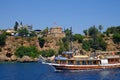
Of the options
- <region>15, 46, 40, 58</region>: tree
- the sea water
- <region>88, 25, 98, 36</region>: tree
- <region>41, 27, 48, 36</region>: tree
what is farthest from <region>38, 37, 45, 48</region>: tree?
the sea water

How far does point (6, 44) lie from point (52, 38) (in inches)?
691

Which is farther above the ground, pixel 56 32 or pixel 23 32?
pixel 56 32

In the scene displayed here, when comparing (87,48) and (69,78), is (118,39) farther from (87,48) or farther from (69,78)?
(69,78)

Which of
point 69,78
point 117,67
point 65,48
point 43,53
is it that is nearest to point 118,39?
point 65,48

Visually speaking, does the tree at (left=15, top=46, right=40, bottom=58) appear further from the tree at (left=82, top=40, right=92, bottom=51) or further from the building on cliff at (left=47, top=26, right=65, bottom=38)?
the tree at (left=82, top=40, right=92, bottom=51)

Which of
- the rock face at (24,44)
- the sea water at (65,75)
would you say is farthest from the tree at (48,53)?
the sea water at (65,75)

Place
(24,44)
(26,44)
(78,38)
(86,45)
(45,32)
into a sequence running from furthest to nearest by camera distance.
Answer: (45,32), (26,44), (24,44), (78,38), (86,45)

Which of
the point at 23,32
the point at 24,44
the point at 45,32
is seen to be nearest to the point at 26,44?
the point at 24,44

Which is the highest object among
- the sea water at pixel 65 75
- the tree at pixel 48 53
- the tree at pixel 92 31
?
the tree at pixel 92 31

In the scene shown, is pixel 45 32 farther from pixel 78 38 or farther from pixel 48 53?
pixel 48 53

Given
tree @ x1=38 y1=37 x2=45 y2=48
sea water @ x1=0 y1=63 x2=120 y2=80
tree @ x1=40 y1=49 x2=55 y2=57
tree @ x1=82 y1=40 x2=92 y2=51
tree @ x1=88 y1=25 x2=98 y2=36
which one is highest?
tree @ x1=88 y1=25 x2=98 y2=36

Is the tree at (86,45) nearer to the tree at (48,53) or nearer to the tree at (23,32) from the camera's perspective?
the tree at (48,53)

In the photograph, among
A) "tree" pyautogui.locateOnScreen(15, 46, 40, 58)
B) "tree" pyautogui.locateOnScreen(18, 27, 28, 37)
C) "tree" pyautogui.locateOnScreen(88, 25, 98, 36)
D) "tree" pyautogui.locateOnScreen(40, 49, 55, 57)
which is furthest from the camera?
"tree" pyautogui.locateOnScreen(18, 27, 28, 37)

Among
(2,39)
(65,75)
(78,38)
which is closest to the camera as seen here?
(65,75)
